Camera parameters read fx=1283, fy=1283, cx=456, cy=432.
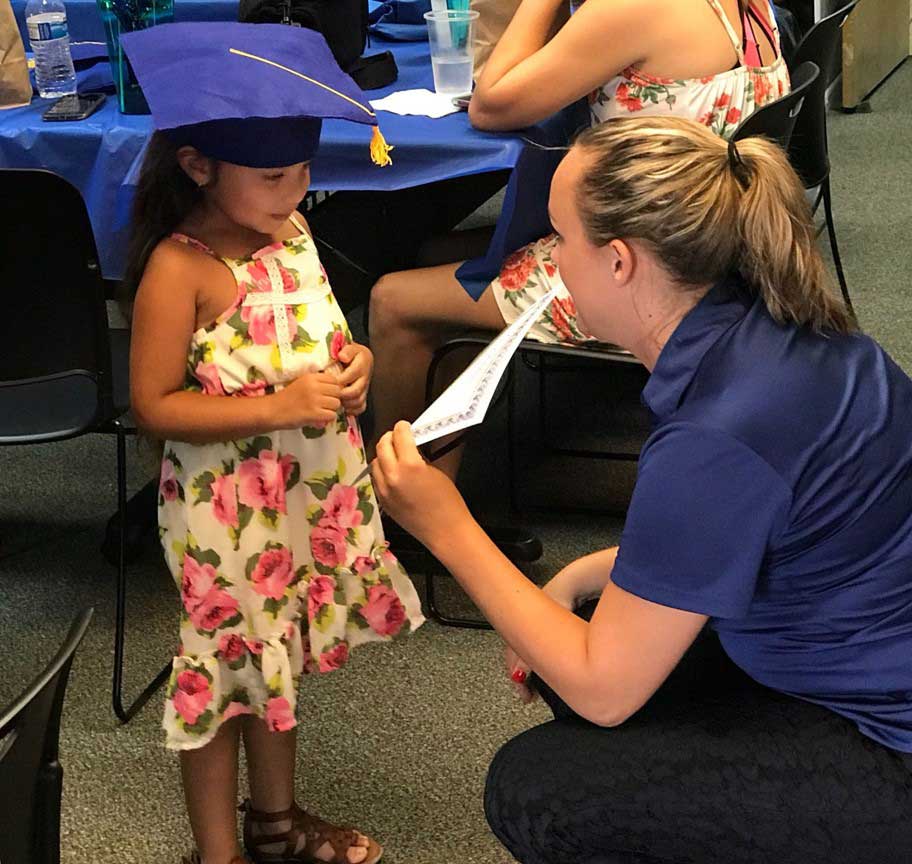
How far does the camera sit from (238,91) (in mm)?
1485

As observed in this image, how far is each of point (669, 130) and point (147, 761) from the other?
127 centimetres

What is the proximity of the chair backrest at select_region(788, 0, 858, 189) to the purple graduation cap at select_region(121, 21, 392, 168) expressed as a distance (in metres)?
1.47

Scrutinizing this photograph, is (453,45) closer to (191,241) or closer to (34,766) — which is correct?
(191,241)

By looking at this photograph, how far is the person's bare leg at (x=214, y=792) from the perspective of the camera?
1649 millimetres

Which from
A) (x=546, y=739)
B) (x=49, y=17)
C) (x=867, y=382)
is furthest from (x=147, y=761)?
(x=49, y=17)

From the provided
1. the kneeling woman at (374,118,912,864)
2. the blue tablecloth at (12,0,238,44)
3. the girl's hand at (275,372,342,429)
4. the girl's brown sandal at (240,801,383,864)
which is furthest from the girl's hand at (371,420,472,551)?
the blue tablecloth at (12,0,238,44)

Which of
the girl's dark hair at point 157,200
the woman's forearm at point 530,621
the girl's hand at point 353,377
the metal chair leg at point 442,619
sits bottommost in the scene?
the metal chair leg at point 442,619

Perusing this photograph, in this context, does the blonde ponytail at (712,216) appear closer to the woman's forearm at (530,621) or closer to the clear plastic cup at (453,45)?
the woman's forearm at (530,621)

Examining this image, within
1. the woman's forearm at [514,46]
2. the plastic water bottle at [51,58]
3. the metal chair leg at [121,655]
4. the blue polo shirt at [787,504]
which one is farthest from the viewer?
the plastic water bottle at [51,58]

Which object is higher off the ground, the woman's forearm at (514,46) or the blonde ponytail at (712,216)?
the blonde ponytail at (712,216)

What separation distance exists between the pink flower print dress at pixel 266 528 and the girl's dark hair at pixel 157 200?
0.05 m

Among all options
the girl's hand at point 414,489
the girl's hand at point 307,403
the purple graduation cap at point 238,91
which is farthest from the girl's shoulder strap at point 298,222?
the girl's hand at point 414,489

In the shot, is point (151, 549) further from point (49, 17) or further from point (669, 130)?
point (669, 130)

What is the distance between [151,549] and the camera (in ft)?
8.40
